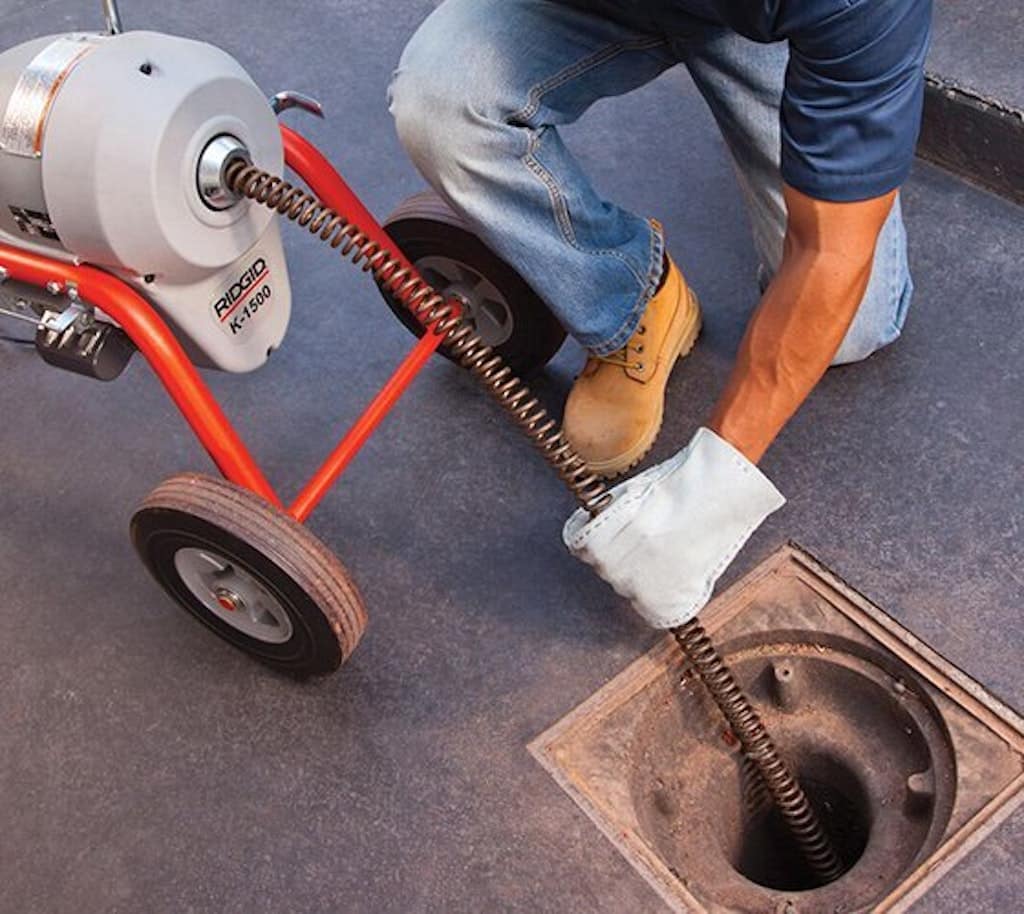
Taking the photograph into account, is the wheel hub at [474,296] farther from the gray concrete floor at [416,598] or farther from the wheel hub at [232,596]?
the wheel hub at [232,596]

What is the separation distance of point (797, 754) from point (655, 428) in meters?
0.49

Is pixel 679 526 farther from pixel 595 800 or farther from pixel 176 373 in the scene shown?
pixel 176 373

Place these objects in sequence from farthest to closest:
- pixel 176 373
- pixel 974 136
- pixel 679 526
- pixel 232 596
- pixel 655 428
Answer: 1. pixel 974 136
2. pixel 655 428
3. pixel 232 596
4. pixel 176 373
5. pixel 679 526

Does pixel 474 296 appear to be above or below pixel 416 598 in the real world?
above

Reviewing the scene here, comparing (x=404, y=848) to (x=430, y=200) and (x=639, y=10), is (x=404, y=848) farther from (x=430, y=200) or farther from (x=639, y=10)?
(x=639, y=10)

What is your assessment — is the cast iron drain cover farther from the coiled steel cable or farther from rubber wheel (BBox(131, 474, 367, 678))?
rubber wheel (BBox(131, 474, 367, 678))

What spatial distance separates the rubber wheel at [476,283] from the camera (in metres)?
1.93

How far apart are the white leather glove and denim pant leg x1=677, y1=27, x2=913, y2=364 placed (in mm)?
467

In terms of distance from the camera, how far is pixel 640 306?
188 cm

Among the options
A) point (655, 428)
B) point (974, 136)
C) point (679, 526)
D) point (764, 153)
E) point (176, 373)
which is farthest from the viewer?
point (974, 136)

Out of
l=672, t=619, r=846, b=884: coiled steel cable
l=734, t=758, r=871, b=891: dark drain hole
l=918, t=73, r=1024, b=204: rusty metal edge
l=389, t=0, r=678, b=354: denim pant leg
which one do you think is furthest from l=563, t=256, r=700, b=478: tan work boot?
l=918, t=73, r=1024, b=204: rusty metal edge

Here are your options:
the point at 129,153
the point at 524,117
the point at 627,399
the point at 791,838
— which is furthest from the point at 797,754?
the point at 129,153

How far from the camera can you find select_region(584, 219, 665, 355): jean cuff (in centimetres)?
188

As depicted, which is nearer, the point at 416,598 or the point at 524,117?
the point at 524,117
